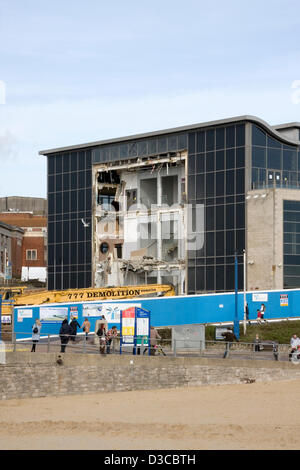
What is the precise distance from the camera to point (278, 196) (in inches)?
2876

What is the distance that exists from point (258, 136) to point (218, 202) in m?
6.52

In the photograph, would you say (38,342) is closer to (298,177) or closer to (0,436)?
(0,436)

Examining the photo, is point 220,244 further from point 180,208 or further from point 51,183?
point 51,183

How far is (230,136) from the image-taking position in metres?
76.1

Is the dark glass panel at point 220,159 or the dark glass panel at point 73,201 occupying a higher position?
the dark glass panel at point 220,159

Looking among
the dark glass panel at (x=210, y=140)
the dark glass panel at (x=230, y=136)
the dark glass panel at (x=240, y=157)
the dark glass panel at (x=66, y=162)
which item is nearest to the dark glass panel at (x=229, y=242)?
the dark glass panel at (x=240, y=157)

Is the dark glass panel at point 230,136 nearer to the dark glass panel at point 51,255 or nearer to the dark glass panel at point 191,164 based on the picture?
the dark glass panel at point 191,164

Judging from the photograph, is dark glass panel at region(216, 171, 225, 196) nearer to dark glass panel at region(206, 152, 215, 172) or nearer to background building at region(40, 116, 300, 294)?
background building at region(40, 116, 300, 294)

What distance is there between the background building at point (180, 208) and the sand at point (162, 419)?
30780 mm

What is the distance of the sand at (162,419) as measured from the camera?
29.7m

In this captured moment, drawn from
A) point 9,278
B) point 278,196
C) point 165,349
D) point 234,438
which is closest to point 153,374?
point 165,349

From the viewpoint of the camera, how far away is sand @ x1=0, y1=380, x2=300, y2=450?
2967 centimetres

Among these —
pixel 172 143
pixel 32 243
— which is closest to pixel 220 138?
pixel 172 143

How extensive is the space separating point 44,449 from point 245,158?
49384 mm
